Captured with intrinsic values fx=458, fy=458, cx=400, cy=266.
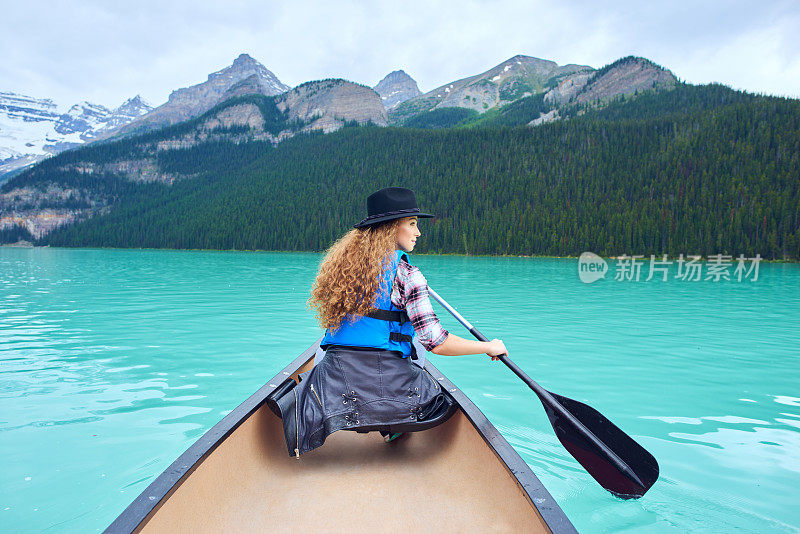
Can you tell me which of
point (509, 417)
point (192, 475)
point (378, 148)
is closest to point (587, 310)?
point (509, 417)

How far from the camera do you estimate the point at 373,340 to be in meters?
3.48

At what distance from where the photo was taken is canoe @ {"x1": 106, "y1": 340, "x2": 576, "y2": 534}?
2.58 metres

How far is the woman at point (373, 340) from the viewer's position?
3.35 meters

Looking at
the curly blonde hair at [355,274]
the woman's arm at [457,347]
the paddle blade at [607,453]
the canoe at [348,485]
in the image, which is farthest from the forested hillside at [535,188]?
the curly blonde hair at [355,274]

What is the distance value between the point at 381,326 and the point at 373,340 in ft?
0.40

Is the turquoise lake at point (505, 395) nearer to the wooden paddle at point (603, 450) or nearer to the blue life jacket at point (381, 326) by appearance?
the wooden paddle at point (603, 450)

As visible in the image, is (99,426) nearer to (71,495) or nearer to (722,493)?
(71,495)

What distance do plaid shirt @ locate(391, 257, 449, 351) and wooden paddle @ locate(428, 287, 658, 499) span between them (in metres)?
0.43

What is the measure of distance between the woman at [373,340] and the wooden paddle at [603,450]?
0.64 meters

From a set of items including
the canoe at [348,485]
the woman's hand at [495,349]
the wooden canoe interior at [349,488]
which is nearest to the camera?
the canoe at [348,485]

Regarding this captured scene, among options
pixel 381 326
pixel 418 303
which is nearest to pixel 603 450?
pixel 418 303

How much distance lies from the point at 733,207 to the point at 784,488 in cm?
10200

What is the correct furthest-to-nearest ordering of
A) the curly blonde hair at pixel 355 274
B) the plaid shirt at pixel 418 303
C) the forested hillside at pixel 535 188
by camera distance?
1. the forested hillside at pixel 535 188
2. the curly blonde hair at pixel 355 274
3. the plaid shirt at pixel 418 303

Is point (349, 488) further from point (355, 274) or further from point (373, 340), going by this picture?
point (355, 274)
